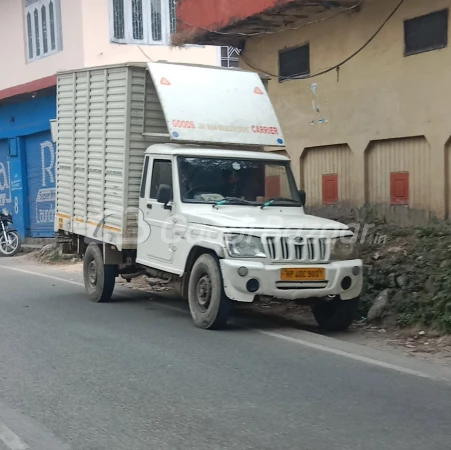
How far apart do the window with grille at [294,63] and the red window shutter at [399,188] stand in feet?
10.0

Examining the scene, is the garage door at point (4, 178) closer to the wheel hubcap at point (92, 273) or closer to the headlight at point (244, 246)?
the wheel hubcap at point (92, 273)

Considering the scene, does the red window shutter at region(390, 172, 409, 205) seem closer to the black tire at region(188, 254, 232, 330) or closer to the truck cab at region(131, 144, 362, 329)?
the truck cab at region(131, 144, 362, 329)

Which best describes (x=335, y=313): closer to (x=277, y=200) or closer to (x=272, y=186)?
(x=277, y=200)

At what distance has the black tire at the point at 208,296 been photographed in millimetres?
8102

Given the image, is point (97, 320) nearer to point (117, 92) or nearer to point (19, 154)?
point (117, 92)

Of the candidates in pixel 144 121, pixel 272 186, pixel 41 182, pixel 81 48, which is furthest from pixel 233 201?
pixel 41 182

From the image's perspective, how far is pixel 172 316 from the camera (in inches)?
376

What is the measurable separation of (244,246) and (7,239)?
537 inches

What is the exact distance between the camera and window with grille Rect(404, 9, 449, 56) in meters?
10.8

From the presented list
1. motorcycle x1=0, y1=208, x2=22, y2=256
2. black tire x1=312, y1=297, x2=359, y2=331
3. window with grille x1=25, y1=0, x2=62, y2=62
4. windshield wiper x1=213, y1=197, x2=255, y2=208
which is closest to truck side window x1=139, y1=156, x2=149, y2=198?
windshield wiper x1=213, y1=197, x2=255, y2=208

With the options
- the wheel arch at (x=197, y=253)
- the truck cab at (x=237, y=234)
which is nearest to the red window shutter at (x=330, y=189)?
the truck cab at (x=237, y=234)

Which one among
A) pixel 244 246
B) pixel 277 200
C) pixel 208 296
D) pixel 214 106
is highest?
pixel 214 106

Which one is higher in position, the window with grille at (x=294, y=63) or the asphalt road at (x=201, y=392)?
the window with grille at (x=294, y=63)

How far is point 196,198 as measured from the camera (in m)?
8.92
